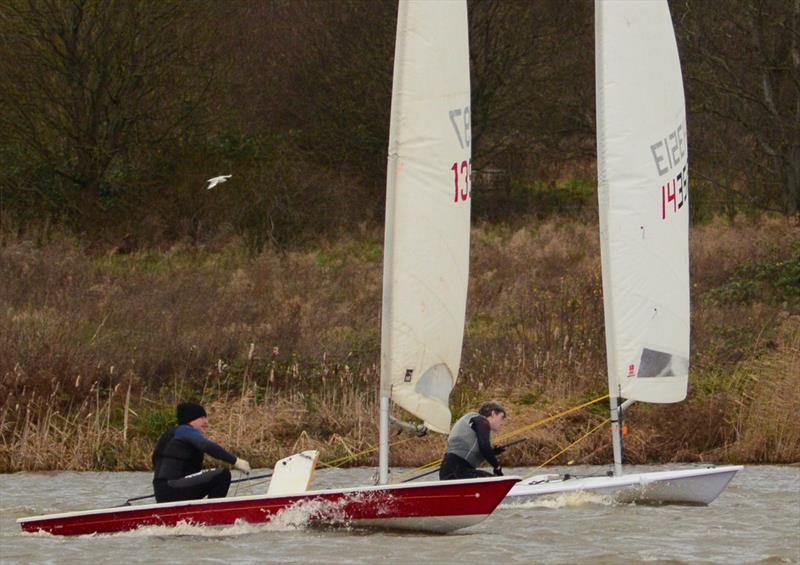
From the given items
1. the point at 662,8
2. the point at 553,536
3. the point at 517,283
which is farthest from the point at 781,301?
the point at 553,536

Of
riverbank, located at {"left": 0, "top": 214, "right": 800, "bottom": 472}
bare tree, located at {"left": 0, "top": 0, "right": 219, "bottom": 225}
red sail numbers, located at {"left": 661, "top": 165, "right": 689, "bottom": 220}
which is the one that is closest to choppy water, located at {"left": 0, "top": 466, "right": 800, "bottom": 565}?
riverbank, located at {"left": 0, "top": 214, "right": 800, "bottom": 472}

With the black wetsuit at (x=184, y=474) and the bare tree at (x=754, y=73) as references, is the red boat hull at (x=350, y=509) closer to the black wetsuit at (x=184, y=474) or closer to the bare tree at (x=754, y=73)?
the black wetsuit at (x=184, y=474)

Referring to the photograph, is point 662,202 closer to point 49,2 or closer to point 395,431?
point 395,431

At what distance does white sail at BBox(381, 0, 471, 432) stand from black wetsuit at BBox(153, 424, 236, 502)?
145cm

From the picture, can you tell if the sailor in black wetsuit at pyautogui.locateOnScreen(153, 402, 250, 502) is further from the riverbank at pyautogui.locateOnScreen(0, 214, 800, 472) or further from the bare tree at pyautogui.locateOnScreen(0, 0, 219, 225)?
the bare tree at pyautogui.locateOnScreen(0, 0, 219, 225)

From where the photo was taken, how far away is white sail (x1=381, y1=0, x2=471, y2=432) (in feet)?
37.6

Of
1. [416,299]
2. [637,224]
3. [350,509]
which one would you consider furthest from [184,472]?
A: [637,224]

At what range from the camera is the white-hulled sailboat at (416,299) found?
11.4 m

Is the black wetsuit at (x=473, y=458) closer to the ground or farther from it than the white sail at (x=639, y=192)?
closer to the ground

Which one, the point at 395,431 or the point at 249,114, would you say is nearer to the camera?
the point at 395,431

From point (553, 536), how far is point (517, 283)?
11013 millimetres

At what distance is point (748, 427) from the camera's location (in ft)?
52.0

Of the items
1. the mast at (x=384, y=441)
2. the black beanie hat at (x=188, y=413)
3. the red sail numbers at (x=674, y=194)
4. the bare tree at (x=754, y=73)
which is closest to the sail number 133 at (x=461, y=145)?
the mast at (x=384, y=441)

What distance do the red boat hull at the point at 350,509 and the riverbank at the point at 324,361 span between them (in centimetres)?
428
